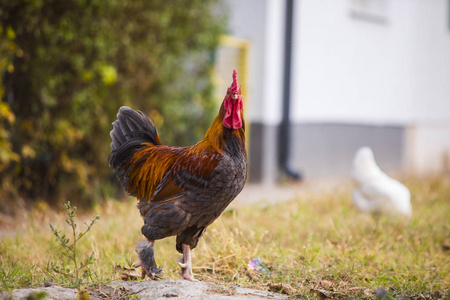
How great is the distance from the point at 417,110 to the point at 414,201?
5056mm

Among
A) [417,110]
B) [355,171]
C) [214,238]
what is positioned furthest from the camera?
[417,110]

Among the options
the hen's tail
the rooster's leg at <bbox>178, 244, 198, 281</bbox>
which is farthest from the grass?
the hen's tail

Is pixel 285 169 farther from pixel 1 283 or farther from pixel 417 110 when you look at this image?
pixel 1 283

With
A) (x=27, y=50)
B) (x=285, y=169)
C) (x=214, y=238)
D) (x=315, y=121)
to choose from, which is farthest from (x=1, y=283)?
(x=315, y=121)

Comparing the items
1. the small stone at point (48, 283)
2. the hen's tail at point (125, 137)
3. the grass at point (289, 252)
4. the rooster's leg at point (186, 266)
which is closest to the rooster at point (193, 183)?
the rooster's leg at point (186, 266)

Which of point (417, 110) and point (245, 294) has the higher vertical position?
point (417, 110)

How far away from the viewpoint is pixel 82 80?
5.87m

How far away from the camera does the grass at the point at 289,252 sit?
312 centimetres

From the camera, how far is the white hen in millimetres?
5293

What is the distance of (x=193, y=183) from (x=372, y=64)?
7.85 metres

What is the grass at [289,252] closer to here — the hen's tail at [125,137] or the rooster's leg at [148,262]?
the rooster's leg at [148,262]


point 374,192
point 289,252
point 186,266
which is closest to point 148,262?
point 186,266

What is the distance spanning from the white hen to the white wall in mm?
3325

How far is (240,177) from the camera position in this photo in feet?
9.37
